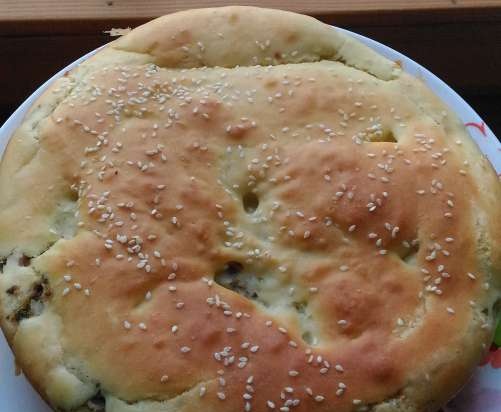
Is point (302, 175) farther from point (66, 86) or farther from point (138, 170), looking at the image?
point (66, 86)

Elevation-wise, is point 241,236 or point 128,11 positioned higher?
point 128,11

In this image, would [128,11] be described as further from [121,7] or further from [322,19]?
[322,19]

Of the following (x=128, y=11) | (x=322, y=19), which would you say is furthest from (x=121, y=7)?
(x=322, y=19)

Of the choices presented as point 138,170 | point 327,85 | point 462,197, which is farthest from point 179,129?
point 462,197

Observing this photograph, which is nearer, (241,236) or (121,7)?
(241,236)

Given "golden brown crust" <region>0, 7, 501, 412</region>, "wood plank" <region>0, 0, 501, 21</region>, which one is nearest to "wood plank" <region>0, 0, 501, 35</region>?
"wood plank" <region>0, 0, 501, 21</region>
